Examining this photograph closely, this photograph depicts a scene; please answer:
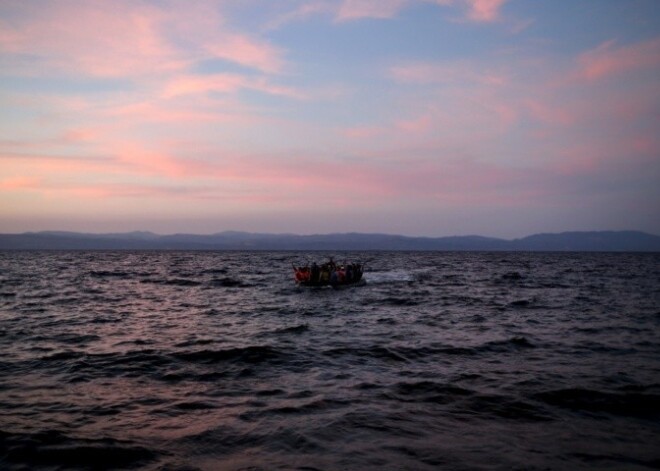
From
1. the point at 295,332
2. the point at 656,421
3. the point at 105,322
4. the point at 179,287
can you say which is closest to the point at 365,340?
the point at 295,332

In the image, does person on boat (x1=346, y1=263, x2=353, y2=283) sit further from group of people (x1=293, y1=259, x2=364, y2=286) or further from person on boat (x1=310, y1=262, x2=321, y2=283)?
person on boat (x1=310, y1=262, x2=321, y2=283)

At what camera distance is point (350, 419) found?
33.6ft

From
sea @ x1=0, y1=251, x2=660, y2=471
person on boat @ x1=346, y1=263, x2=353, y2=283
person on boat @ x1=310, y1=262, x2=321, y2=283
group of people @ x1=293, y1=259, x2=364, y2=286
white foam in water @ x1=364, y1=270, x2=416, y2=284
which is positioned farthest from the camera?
white foam in water @ x1=364, y1=270, x2=416, y2=284

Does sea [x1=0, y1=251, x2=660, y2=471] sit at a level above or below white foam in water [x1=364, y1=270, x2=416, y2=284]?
above

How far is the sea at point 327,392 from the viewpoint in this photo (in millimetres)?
8570

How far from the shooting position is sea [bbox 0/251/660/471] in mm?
8570

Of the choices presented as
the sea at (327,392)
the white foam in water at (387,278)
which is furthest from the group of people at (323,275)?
the sea at (327,392)

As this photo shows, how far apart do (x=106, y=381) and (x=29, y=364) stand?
3512mm

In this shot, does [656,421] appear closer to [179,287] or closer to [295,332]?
[295,332]

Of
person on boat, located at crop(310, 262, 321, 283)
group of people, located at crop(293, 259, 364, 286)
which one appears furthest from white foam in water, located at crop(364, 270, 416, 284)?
person on boat, located at crop(310, 262, 321, 283)

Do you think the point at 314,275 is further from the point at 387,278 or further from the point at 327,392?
the point at 327,392

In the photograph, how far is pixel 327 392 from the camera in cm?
1220

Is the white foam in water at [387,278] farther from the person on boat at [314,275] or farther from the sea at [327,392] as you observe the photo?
the sea at [327,392]

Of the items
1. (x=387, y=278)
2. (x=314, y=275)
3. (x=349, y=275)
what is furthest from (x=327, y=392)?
(x=387, y=278)
